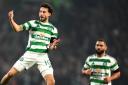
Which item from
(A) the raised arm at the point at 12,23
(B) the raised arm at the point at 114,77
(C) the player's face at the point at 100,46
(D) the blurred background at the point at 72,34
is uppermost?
(A) the raised arm at the point at 12,23

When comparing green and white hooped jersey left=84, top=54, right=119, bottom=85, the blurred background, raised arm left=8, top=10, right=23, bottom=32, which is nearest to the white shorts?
raised arm left=8, top=10, right=23, bottom=32

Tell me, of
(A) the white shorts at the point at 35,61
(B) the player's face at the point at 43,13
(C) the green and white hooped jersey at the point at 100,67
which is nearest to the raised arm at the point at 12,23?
(B) the player's face at the point at 43,13

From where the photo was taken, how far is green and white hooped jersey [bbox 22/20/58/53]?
352 inches

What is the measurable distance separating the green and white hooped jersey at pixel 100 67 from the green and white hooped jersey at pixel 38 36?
1154mm

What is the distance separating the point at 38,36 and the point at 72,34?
488 inches

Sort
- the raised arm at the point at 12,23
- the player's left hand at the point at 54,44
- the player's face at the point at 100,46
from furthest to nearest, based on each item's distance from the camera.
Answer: the player's face at the point at 100,46 < the player's left hand at the point at 54,44 < the raised arm at the point at 12,23

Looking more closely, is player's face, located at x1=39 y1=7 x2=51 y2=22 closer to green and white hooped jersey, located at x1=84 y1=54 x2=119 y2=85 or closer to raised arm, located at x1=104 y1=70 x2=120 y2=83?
green and white hooped jersey, located at x1=84 y1=54 x2=119 y2=85

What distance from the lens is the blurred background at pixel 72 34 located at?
66.6 feet

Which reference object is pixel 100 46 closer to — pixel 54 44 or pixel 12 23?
pixel 54 44

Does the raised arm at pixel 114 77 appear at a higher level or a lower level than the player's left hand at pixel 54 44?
lower

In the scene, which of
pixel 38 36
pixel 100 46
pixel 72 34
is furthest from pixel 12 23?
pixel 72 34

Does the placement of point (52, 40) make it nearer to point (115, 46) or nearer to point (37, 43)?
point (37, 43)

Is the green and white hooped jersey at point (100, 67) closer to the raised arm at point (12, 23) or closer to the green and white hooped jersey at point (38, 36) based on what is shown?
the green and white hooped jersey at point (38, 36)

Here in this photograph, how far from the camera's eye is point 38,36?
8945 mm
